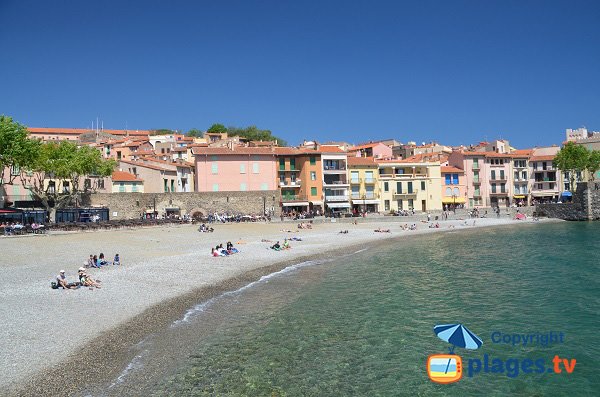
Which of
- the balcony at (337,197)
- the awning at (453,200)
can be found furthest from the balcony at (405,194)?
the balcony at (337,197)

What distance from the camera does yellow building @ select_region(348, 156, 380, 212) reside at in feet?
216

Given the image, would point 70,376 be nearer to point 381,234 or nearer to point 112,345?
point 112,345

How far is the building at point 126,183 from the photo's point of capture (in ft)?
192

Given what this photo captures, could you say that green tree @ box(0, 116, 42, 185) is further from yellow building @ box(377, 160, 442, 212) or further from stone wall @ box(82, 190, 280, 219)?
yellow building @ box(377, 160, 442, 212)

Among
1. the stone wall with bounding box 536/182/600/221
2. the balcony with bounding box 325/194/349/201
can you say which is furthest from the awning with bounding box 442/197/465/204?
the balcony with bounding box 325/194/349/201

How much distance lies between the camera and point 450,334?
39.7 feet

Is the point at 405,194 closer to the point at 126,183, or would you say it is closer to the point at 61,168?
the point at 126,183

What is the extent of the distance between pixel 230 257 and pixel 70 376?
18.9 metres

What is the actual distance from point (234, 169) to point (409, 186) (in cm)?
2344

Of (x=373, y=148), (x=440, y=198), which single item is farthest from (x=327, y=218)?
(x=373, y=148)

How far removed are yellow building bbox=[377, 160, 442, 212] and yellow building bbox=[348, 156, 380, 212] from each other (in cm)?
93

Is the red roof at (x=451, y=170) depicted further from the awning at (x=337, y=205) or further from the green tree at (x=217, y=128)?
the green tree at (x=217, y=128)

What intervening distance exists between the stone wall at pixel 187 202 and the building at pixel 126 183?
4.38 m

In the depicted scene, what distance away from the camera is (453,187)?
2931 inches
